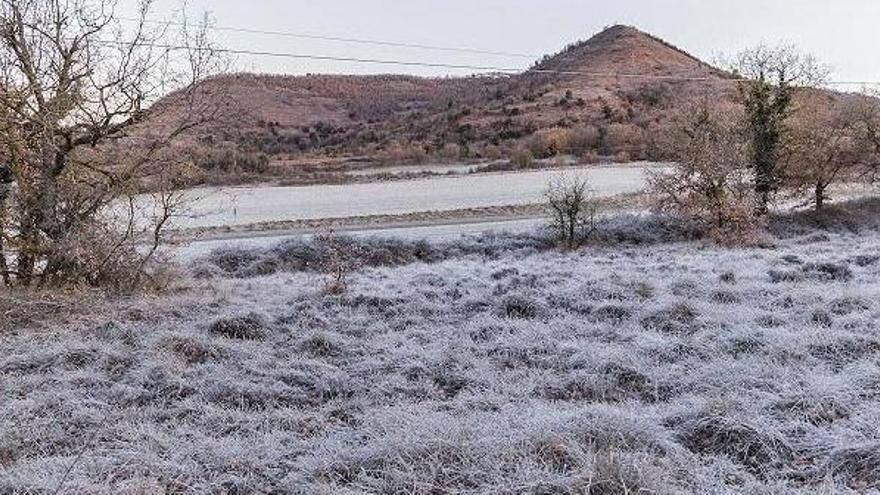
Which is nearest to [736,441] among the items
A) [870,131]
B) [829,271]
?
[829,271]

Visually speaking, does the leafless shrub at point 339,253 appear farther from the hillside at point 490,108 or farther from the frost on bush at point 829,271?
the hillside at point 490,108

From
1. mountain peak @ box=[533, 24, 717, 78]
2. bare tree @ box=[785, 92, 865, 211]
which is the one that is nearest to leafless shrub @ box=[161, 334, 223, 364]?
bare tree @ box=[785, 92, 865, 211]

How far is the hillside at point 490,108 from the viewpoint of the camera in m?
55.5

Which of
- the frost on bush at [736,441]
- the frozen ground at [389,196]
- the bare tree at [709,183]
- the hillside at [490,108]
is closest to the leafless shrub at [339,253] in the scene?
the frozen ground at [389,196]

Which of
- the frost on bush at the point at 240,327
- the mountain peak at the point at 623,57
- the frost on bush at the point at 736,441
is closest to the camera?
the frost on bush at the point at 736,441

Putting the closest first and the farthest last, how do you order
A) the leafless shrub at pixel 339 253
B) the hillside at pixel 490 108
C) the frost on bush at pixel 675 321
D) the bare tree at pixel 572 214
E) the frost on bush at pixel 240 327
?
the frost on bush at pixel 675 321 < the frost on bush at pixel 240 327 < the leafless shrub at pixel 339 253 < the bare tree at pixel 572 214 < the hillside at pixel 490 108

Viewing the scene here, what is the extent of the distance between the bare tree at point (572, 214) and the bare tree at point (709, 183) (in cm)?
211

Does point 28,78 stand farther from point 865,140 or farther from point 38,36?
point 865,140

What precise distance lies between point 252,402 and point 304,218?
21.2 m

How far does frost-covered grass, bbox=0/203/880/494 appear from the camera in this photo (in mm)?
4492

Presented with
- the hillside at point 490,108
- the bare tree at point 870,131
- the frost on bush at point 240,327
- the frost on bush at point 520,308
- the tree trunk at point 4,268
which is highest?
the hillside at point 490,108

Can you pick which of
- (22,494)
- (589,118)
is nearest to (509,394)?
(22,494)

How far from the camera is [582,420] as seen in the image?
508 centimetres

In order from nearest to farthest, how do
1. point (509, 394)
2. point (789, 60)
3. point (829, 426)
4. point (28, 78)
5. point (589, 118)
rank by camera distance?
point (829, 426) < point (509, 394) < point (28, 78) < point (789, 60) < point (589, 118)
